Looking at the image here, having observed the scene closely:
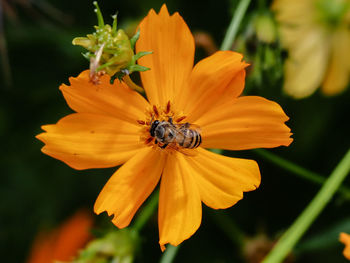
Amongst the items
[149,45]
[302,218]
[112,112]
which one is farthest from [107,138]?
[302,218]

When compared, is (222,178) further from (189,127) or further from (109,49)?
(109,49)

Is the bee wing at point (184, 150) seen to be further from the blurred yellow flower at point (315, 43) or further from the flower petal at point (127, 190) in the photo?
the blurred yellow flower at point (315, 43)

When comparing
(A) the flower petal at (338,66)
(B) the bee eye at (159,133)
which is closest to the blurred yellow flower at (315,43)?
(A) the flower petal at (338,66)

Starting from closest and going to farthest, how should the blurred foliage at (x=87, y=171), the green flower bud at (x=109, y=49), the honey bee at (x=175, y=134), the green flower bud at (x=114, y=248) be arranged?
the green flower bud at (x=109, y=49) → the honey bee at (x=175, y=134) → the green flower bud at (x=114, y=248) → the blurred foliage at (x=87, y=171)

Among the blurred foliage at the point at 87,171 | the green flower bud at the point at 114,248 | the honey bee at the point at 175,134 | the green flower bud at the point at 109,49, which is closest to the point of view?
the green flower bud at the point at 109,49

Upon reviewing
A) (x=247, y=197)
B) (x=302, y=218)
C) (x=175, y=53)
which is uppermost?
(x=175, y=53)

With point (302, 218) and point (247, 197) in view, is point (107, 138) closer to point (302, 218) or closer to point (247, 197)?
point (302, 218)

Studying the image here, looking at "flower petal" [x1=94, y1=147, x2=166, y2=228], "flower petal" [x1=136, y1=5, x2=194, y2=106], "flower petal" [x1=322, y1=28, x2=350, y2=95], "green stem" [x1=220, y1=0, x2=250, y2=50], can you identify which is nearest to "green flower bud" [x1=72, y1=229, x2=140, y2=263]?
"flower petal" [x1=94, y1=147, x2=166, y2=228]
